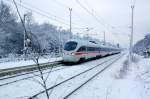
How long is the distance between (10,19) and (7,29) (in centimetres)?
282

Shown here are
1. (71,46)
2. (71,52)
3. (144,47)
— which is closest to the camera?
(71,52)

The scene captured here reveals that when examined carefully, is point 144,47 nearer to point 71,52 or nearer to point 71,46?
point 71,46

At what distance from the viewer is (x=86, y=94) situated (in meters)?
8.86

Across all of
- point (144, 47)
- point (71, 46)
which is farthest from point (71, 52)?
point (144, 47)

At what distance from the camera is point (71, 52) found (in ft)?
75.3

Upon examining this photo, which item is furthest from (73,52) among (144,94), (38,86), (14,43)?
(14,43)

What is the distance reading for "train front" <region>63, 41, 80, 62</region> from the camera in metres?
22.9

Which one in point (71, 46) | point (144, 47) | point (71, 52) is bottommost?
point (71, 52)

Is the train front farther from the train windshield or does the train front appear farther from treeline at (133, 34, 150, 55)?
treeline at (133, 34, 150, 55)

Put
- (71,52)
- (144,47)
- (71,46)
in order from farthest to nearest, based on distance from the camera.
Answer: (144,47) < (71,46) < (71,52)

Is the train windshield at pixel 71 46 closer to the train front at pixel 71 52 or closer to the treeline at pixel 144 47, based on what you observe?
the train front at pixel 71 52

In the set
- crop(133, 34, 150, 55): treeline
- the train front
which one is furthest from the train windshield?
crop(133, 34, 150, 55): treeline

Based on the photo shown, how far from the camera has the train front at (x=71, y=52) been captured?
22.9 meters

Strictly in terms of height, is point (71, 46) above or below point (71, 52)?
above
